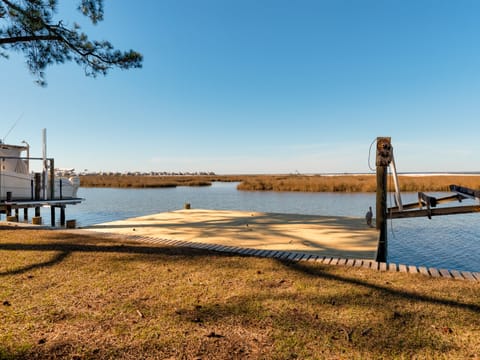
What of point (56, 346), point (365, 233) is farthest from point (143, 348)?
point (365, 233)

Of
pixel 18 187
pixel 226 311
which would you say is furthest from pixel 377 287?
pixel 18 187

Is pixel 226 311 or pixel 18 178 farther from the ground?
pixel 18 178

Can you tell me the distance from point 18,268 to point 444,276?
252 inches

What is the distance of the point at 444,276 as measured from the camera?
13.5 ft

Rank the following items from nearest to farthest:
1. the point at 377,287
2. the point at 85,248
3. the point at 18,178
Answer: the point at 377,287 < the point at 85,248 < the point at 18,178

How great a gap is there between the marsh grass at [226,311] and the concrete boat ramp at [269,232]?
1488 mm

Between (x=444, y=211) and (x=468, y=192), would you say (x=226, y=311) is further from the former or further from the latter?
(x=468, y=192)

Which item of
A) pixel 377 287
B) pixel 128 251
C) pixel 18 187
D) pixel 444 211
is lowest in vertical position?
pixel 377 287

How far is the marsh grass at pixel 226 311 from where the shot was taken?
2.44 meters

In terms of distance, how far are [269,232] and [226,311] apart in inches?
190

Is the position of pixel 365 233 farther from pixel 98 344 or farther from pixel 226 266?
pixel 98 344

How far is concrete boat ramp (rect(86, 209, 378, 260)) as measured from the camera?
20.2ft

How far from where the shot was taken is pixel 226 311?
10.1 feet

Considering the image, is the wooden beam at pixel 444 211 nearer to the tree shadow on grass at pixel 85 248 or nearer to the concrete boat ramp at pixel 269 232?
the concrete boat ramp at pixel 269 232
